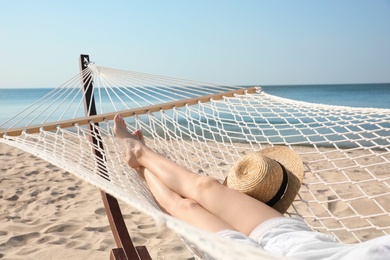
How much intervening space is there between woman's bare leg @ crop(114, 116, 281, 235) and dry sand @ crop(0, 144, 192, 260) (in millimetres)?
502

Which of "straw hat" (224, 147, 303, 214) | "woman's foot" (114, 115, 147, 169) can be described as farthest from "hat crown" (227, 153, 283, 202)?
"woman's foot" (114, 115, 147, 169)

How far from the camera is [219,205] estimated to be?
1360 mm

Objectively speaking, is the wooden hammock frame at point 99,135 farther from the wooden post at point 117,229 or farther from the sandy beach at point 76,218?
the sandy beach at point 76,218

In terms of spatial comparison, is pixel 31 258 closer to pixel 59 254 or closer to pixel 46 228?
pixel 59 254

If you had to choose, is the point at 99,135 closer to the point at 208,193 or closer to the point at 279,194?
the point at 208,193

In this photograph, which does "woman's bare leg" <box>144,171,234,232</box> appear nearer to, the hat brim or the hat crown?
the hat crown

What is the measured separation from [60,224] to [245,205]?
1.34 meters

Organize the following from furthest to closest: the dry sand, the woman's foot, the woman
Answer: the dry sand < the woman's foot < the woman

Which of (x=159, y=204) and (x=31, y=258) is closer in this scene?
(x=159, y=204)

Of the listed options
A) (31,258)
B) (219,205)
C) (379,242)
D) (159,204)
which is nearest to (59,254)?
(31,258)

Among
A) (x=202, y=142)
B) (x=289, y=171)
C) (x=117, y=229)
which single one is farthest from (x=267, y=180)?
(x=202, y=142)

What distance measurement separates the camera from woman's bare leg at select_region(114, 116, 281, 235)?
1290 mm

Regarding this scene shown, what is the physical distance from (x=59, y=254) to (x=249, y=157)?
3.21 ft

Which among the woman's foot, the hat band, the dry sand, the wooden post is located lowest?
the dry sand
